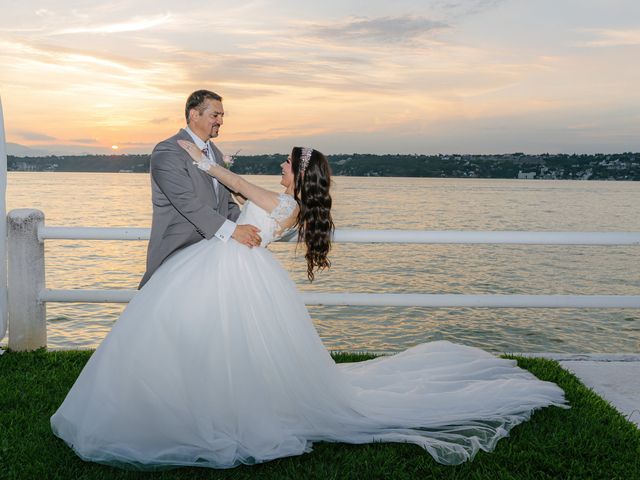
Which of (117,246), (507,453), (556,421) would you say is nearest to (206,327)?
(507,453)

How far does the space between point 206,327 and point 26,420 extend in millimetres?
1523

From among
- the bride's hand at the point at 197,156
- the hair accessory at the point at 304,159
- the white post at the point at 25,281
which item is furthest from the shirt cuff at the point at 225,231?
the white post at the point at 25,281

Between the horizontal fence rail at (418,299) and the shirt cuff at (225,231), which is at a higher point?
the shirt cuff at (225,231)

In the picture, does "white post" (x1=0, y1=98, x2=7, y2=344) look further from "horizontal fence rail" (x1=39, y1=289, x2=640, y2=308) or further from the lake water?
the lake water

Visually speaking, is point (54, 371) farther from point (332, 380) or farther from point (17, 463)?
point (332, 380)

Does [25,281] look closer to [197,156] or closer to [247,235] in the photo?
[197,156]

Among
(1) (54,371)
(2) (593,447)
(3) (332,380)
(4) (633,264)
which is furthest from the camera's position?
(4) (633,264)

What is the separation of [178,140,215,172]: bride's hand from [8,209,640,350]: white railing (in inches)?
66.0

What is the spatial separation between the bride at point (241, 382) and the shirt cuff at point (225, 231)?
0.17 feet

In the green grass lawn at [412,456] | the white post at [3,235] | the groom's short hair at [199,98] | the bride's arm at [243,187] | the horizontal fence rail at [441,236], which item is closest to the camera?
the green grass lawn at [412,456]

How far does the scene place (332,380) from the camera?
4.52 metres

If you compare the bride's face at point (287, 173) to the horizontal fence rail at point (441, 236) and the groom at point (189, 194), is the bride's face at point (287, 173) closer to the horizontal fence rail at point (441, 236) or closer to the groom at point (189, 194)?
the groom at point (189, 194)

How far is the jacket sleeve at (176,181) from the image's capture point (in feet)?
15.1

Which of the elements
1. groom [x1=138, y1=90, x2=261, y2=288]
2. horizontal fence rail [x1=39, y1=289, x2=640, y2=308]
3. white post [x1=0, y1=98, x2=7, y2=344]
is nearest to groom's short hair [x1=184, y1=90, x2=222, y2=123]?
groom [x1=138, y1=90, x2=261, y2=288]
